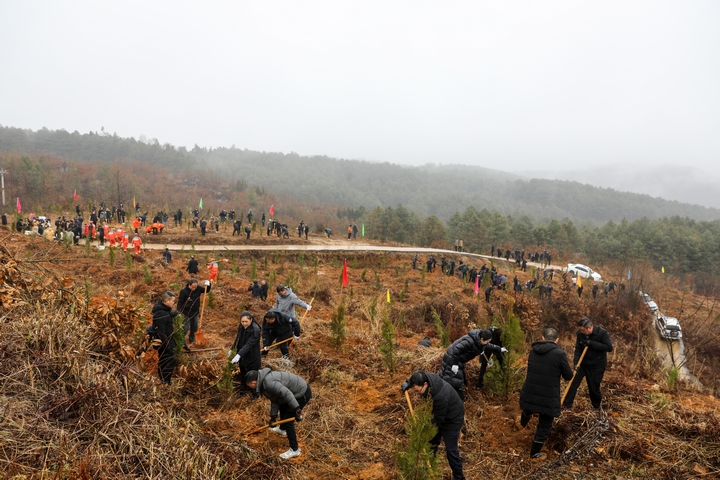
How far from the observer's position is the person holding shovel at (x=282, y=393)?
447 cm

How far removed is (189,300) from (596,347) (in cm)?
674

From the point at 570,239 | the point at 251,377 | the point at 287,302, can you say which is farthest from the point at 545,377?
the point at 570,239

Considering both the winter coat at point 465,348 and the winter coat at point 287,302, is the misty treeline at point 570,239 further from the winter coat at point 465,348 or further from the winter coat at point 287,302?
the winter coat at point 465,348

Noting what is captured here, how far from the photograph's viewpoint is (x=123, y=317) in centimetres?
520

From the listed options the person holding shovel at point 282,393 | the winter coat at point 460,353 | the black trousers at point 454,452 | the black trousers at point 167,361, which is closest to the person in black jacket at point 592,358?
the winter coat at point 460,353

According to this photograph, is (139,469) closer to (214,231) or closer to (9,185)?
(214,231)

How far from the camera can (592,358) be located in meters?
5.34

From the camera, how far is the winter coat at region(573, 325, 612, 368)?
17.3 feet

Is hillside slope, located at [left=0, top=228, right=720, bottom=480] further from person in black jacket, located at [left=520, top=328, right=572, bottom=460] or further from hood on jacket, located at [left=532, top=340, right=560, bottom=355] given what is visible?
hood on jacket, located at [left=532, top=340, right=560, bottom=355]

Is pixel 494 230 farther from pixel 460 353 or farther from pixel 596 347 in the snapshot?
pixel 460 353

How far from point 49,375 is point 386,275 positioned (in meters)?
19.8

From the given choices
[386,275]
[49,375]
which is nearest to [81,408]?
[49,375]

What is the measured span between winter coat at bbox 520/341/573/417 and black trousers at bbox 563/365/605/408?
110 centimetres

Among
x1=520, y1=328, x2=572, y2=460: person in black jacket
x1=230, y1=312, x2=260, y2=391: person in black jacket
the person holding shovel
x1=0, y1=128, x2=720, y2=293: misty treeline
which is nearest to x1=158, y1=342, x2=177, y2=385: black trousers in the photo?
x1=230, y1=312, x2=260, y2=391: person in black jacket
